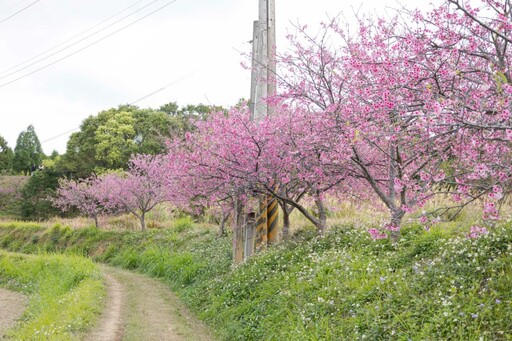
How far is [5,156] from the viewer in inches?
2076

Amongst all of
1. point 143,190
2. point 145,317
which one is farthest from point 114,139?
point 145,317

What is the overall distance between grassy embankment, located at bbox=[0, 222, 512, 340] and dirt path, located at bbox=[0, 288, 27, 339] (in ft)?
13.6

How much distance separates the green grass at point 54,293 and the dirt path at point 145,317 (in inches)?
12.1

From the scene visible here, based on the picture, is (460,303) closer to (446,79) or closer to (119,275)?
(446,79)

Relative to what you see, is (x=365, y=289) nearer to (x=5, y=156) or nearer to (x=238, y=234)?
(x=238, y=234)

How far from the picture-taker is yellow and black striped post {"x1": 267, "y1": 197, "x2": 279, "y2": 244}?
11.3 meters

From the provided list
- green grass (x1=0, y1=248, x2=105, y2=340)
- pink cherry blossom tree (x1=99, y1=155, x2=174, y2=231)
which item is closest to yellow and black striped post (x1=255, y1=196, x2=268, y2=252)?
green grass (x1=0, y1=248, x2=105, y2=340)

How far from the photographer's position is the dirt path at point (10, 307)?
1093cm

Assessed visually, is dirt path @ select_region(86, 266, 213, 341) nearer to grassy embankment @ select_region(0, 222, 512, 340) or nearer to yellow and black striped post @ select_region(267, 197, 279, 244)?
grassy embankment @ select_region(0, 222, 512, 340)

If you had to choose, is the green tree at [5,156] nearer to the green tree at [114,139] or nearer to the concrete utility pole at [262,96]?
the green tree at [114,139]

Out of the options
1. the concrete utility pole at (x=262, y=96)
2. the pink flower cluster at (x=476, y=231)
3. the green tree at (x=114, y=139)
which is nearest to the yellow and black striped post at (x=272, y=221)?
the concrete utility pole at (x=262, y=96)

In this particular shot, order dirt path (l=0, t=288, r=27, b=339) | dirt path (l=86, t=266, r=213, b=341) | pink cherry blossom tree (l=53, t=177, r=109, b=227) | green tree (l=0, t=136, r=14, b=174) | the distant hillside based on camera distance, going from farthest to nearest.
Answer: green tree (l=0, t=136, r=14, b=174) → the distant hillside → pink cherry blossom tree (l=53, t=177, r=109, b=227) → dirt path (l=0, t=288, r=27, b=339) → dirt path (l=86, t=266, r=213, b=341)

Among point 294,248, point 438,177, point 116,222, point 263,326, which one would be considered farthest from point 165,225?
point 438,177

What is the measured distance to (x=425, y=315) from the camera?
496 centimetres
